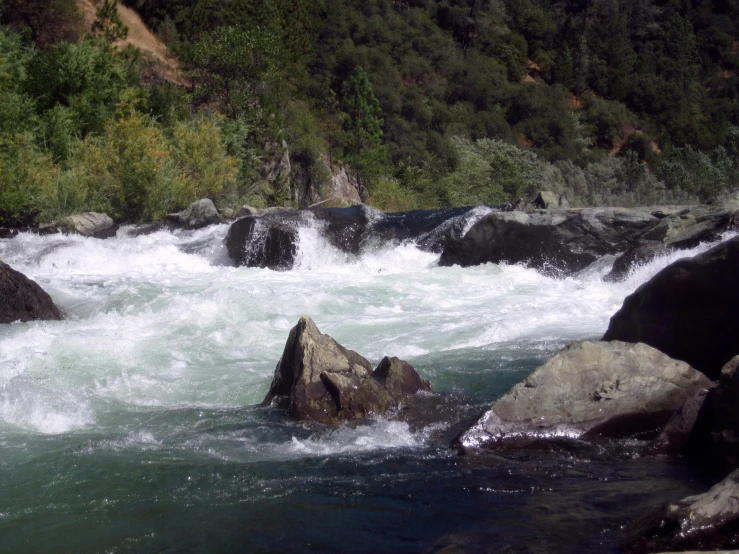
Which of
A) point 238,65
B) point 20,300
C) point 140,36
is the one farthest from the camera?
point 140,36

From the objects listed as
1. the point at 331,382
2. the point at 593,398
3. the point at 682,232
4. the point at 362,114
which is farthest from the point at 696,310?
the point at 362,114

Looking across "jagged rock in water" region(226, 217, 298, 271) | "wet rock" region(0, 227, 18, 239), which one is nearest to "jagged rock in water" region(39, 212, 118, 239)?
"wet rock" region(0, 227, 18, 239)

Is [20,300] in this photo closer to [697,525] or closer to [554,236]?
[697,525]

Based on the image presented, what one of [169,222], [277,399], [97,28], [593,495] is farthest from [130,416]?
[97,28]

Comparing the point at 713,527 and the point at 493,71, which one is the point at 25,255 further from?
the point at 493,71

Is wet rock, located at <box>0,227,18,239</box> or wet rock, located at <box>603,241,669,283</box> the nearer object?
wet rock, located at <box>603,241,669,283</box>

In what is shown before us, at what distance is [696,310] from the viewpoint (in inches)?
235

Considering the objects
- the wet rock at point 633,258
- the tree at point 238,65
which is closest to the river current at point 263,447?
the wet rock at point 633,258

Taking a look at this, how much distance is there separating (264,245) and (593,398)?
1185cm

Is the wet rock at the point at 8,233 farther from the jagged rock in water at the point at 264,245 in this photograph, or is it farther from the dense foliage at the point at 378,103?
the jagged rock in water at the point at 264,245

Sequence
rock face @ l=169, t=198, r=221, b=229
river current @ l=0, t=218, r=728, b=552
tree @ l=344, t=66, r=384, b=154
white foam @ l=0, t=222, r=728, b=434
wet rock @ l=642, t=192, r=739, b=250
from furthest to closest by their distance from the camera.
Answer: tree @ l=344, t=66, r=384, b=154 → rock face @ l=169, t=198, r=221, b=229 → wet rock @ l=642, t=192, r=739, b=250 → white foam @ l=0, t=222, r=728, b=434 → river current @ l=0, t=218, r=728, b=552

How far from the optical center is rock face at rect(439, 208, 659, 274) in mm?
13812

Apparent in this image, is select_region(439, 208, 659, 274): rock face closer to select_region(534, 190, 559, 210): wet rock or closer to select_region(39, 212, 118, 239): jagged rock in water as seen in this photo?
select_region(534, 190, 559, 210): wet rock

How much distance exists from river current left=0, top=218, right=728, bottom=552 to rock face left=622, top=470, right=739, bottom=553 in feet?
0.79
